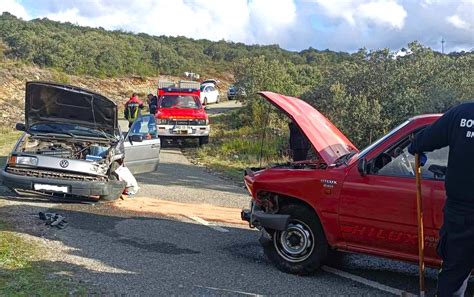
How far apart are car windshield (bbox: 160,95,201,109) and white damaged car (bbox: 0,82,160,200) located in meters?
9.62

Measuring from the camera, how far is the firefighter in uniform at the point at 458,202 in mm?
3631

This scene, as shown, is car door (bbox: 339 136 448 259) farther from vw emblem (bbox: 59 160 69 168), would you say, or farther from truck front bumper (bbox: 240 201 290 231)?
vw emblem (bbox: 59 160 69 168)

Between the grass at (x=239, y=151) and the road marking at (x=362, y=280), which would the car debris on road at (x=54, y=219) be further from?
the grass at (x=239, y=151)

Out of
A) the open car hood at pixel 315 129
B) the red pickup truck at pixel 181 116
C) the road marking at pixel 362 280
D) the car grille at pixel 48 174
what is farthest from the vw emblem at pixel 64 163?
the red pickup truck at pixel 181 116

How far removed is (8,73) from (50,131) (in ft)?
91.9

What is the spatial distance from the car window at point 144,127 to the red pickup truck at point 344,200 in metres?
5.62

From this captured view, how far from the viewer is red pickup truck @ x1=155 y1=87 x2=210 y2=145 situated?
19.8 metres

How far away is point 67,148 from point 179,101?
10759 millimetres

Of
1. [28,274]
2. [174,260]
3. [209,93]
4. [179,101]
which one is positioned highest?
[209,93]

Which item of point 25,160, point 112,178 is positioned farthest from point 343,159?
point 25,160

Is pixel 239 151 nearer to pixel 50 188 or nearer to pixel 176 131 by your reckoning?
pixel 176 131

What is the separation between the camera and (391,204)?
17.4 ft

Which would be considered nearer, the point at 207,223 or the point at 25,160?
the point at 207,223

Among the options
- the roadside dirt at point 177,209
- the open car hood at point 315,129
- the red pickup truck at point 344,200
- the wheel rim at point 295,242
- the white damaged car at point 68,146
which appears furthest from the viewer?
the white damaged car at point 68,146
